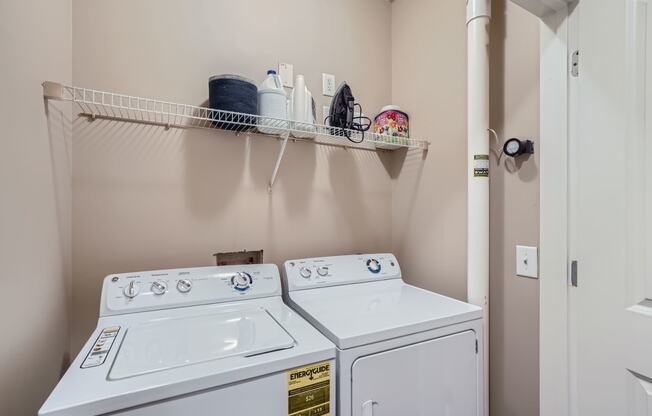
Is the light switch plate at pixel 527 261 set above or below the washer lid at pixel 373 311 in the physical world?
above

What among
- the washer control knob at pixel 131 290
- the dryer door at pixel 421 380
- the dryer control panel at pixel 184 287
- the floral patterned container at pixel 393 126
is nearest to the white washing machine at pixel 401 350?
the dryer door at pixel 421 380

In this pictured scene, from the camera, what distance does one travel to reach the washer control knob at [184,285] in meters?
1.27

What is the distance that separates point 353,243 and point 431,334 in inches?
35.2

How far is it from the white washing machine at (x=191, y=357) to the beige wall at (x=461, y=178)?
877 mm

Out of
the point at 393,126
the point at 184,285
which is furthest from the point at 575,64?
the point at 184,285

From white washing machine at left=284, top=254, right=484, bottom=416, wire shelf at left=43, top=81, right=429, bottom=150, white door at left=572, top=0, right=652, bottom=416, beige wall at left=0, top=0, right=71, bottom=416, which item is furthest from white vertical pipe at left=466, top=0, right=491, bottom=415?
beige wall at left=0, top=0, right=71, bottom=416

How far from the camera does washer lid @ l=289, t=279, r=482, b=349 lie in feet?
3.32

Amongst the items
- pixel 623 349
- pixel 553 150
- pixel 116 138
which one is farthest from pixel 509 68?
pixel 116 138

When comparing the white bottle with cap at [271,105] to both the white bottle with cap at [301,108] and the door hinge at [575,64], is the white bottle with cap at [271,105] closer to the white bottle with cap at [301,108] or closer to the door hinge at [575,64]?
the white bottle with cap at [301,108]

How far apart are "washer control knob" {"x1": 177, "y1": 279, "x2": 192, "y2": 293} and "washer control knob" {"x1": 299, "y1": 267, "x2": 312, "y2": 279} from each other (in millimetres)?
517

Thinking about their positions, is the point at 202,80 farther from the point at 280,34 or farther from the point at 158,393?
the point at 158,393

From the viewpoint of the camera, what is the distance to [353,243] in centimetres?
194

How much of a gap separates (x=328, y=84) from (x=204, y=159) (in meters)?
0.88

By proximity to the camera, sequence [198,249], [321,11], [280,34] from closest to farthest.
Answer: [198,249]
[280,34]
[321,11]
